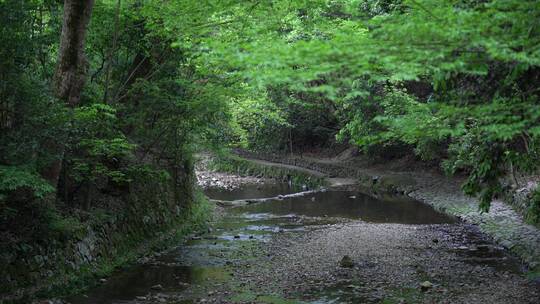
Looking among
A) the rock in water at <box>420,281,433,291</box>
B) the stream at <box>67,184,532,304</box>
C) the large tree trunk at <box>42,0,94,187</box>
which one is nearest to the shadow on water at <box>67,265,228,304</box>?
the stream at <box>67,184,532,304</box>

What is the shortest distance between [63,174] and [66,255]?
2201 millimetres

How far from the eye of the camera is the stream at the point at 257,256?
32.4ft

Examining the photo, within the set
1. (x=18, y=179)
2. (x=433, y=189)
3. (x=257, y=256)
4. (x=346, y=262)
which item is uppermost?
(x=18, y=179)

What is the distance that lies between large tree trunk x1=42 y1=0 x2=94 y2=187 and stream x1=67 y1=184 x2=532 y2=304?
2.90 metres

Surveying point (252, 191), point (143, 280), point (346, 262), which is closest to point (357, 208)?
point (252, 191)

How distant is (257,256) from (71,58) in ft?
21.9

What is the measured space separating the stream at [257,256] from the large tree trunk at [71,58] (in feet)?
9.53

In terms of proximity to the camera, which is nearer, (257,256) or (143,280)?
(143,280)

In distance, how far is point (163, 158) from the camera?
1692cm

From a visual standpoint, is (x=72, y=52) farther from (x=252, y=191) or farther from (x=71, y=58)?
(x=252, y=191)

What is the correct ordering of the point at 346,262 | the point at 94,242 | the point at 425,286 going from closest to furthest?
the point at 425,286 < the point at 94,242 < the point at 346,262

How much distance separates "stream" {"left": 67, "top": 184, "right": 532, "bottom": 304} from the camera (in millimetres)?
9875

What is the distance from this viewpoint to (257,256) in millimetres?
13539

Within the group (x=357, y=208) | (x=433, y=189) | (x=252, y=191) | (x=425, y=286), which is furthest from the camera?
(x=252, y=191)
